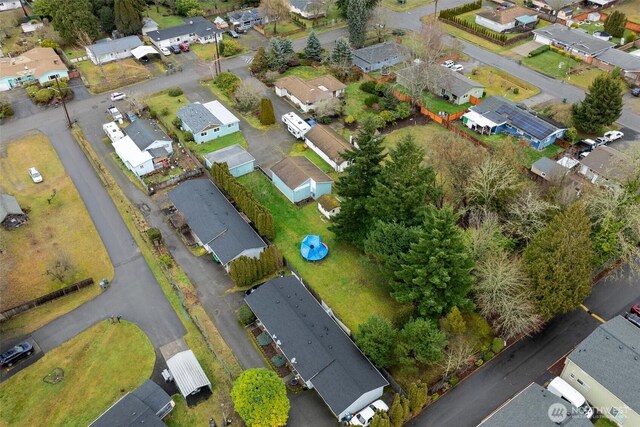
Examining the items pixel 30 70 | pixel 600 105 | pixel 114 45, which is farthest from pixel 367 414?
pixel 114 45

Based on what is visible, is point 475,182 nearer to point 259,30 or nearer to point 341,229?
point 341,229

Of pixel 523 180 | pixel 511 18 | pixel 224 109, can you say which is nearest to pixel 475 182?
pixel 523 180

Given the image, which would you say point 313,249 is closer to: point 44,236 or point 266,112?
point 266,112

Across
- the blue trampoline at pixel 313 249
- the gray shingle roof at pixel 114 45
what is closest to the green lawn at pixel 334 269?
the blue trampoline at pixel 313 249

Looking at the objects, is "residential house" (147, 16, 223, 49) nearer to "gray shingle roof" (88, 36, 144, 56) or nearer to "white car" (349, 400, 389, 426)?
"gray shingle roof" (88, 36, 144, 56)

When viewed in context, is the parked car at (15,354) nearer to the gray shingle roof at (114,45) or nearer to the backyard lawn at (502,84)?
the gray shingle roof at (114,45)
